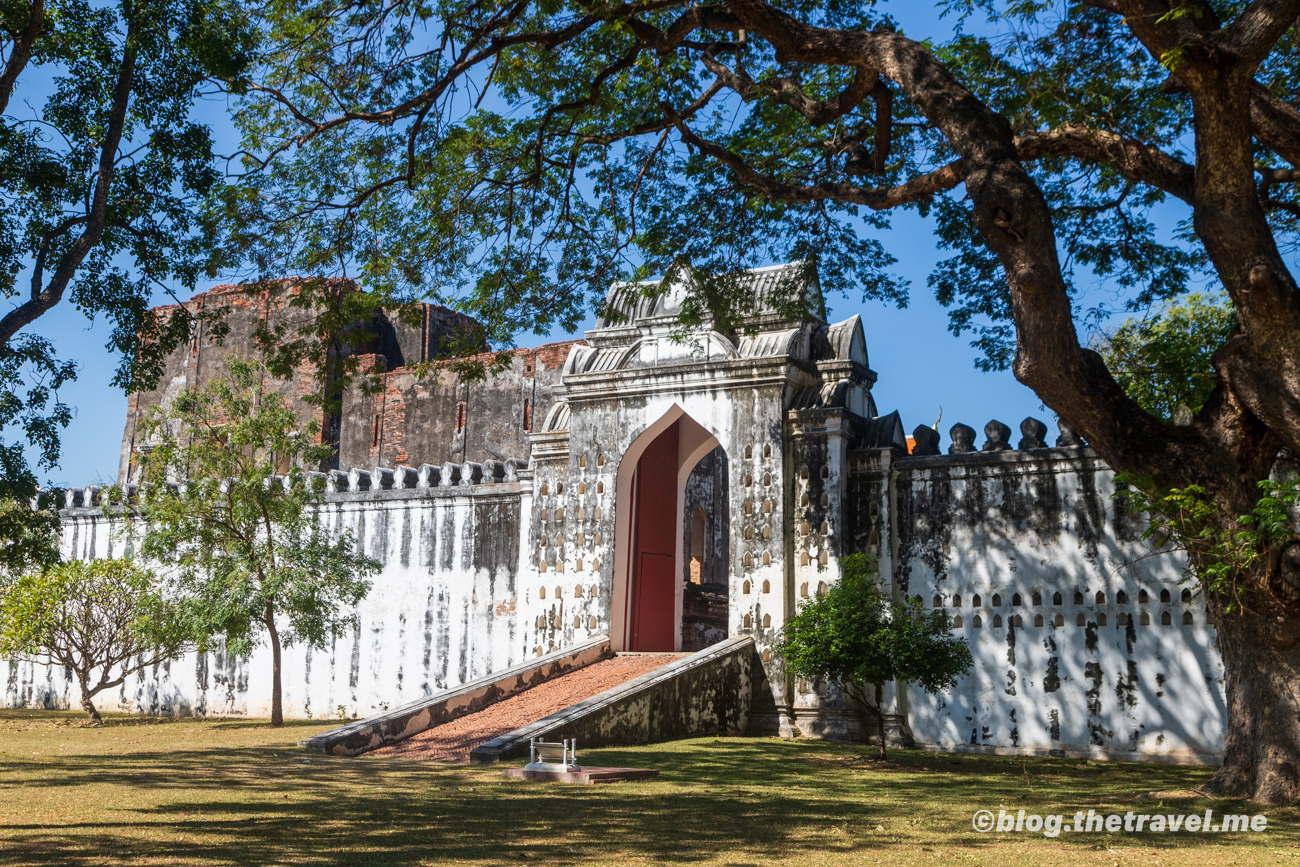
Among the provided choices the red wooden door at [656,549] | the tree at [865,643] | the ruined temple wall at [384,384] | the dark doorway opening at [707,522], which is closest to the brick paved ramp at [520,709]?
the red wooden door at [656,549]

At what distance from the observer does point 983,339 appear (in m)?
10.8

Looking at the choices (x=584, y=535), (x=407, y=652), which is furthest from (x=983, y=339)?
(x=407, y=652)

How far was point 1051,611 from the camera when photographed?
1121 cm

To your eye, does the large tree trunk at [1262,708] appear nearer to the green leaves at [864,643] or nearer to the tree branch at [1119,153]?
the green leaves at [864,643]

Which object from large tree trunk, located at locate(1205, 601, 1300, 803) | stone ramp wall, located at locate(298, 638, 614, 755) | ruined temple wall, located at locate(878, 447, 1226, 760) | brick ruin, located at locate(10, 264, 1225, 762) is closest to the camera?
large tree trunk, located at locate(1205, 601, 1300, 803)

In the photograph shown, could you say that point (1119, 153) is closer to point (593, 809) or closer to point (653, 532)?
point (593, 809)

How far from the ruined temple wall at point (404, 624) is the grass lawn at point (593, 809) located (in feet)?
14.2

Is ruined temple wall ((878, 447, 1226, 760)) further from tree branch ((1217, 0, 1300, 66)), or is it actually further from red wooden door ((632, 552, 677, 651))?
tree branch ((1217, 0, 1300, 66))

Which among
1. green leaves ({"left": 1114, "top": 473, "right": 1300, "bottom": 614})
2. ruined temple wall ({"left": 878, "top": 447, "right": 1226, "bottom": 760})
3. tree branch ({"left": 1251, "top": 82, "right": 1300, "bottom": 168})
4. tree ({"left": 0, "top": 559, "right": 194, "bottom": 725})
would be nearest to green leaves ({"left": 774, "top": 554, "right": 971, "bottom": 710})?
ruined temple wall ({"left": 878, "top": 447, "right": 1226, "bottom": 760})

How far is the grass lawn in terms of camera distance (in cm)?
497

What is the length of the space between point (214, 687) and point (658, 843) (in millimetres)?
12502

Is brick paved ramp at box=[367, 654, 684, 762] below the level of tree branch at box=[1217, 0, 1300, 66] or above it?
below

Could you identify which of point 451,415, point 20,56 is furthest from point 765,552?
point 451,415

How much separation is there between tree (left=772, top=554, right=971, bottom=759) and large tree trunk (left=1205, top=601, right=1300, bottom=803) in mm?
2329
